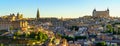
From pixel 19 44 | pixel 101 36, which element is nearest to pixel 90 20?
pixel 101 36

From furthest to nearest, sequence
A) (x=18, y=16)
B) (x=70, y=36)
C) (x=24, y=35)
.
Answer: (x=18, y=16), (x=70, y=36), (x=24, y=35)

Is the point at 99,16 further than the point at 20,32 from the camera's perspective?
Yes

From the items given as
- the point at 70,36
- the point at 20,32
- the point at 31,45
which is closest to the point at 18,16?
the point at 70,36

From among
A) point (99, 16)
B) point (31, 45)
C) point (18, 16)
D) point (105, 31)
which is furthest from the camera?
point (99, 16)

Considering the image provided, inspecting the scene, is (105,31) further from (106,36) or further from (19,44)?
(19,44)

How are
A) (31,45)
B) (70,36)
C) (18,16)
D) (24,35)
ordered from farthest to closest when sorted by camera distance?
1. (18,16)
2. (70,36)
3. (24,35)
4. (31,45)

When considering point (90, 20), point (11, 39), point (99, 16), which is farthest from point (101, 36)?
point (99, 16)

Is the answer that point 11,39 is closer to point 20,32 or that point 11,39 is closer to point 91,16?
point 20,32

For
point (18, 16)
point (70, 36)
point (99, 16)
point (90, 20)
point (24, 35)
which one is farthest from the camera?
point (99, 16)

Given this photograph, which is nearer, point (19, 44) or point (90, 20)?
point (19, 44)
